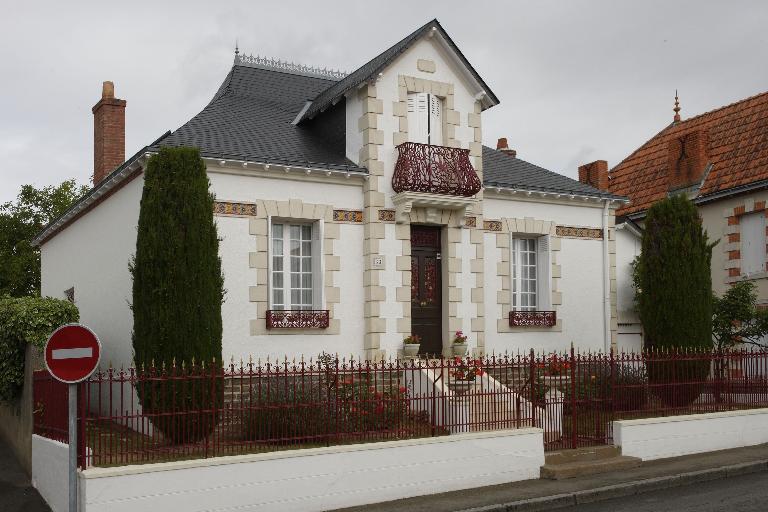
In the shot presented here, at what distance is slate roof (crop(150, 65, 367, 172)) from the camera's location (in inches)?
577

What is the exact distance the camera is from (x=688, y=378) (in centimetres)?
1422

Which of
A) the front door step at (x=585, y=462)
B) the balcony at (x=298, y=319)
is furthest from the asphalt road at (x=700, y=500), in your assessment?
the balcony at (x=298, y=319)

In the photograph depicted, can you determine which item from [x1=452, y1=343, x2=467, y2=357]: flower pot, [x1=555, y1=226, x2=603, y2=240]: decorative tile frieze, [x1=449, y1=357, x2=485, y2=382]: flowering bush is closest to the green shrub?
[x1=449, y1=357, x2=485, y2=382]: flowering bush

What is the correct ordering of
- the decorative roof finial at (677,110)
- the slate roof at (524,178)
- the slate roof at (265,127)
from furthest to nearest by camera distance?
the decorative roof finial at (677,110), the slate roof at (524,178), the slate roof at (265,127)

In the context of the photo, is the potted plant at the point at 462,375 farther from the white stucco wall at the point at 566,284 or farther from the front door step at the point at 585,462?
the white stucco wall at the point at 566,284

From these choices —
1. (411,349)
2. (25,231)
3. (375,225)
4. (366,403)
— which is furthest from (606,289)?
(25,231)

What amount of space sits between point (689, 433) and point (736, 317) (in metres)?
5.38

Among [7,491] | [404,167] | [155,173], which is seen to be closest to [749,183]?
[404,167]

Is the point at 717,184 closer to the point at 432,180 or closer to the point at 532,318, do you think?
the point at 532,318

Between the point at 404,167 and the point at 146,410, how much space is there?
704cm

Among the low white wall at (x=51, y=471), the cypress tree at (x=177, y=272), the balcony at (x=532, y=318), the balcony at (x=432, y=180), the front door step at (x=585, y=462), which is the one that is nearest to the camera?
the low white wall at (x=51, y=471)

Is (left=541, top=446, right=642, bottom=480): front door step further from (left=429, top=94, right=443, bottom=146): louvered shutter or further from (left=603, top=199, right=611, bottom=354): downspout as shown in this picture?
(left=429, top=94, right=443, bottom=146): louvered shutter

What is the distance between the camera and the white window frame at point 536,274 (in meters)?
17.7

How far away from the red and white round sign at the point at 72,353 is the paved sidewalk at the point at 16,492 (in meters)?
3.45
